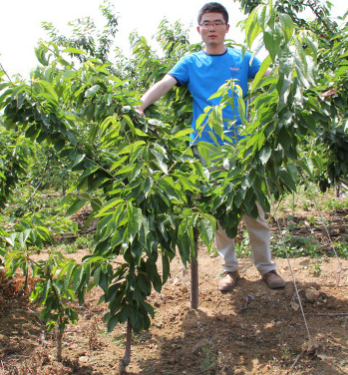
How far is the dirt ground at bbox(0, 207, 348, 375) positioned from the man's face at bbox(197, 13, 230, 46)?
6.49ft

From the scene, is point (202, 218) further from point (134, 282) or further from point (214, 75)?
point (214, 75)

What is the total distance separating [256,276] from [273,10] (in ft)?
8.89

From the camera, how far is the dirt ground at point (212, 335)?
2.42 meters

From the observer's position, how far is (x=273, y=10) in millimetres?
1407

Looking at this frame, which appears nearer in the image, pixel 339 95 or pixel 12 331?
pixel 339 95

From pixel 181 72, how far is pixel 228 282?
5.77ft

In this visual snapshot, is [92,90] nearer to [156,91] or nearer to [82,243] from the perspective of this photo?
[156,91]

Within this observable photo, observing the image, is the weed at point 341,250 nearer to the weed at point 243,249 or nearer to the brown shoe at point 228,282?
the weed at point 243,249

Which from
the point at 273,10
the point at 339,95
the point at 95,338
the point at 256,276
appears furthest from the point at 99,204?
the point at 256,276

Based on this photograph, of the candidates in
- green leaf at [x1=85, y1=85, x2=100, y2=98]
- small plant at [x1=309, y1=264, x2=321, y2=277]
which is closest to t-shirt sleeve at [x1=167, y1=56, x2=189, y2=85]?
green leaf at [x1=85, y1=85, x2=100, y2=98]

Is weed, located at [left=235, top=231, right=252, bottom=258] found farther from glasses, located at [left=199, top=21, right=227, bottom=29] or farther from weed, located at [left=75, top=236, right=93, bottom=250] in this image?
glasses, located at [left=199, top=21, right=227, bottom=29]

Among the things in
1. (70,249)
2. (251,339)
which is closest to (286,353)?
(251,339)

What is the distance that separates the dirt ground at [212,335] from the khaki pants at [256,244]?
0.18m

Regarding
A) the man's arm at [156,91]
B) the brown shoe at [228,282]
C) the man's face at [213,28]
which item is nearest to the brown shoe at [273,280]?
the brown shoe at [228,282]
